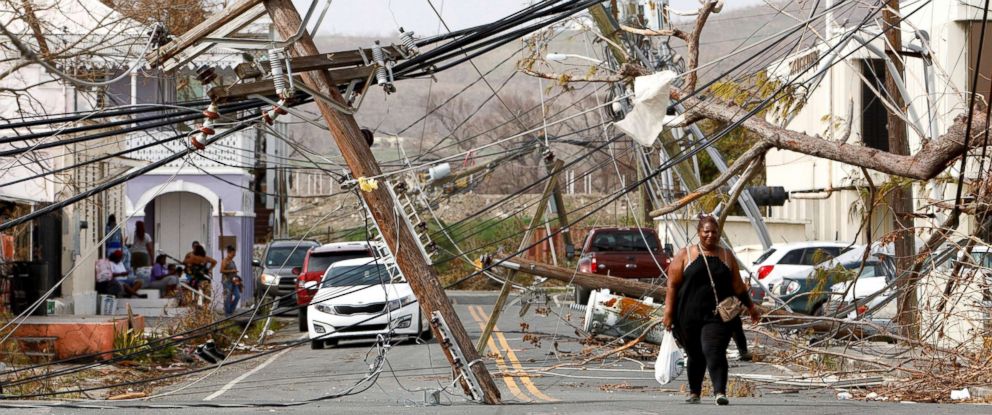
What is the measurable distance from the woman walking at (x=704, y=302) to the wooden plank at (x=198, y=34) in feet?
14.3

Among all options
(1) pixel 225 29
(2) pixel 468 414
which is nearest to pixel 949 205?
(2) pixel 468 414

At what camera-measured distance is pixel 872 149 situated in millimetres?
12469

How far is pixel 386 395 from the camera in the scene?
14539 mm

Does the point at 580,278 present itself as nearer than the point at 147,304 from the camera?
Yes

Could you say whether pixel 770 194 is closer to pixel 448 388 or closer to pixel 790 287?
pixel 790 287

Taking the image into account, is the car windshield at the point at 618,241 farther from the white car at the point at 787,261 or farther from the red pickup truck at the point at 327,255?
the red pickup truck at the point at 327,255

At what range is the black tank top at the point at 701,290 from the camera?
11.1m

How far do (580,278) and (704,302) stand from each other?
610cm

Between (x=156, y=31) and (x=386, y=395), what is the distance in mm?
4673

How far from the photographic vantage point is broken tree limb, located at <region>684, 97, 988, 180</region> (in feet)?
39.5

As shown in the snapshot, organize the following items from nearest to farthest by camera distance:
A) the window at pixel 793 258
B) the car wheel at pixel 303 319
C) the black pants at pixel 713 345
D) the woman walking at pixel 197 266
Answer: the black pants at pixel 713 345 → the window at pixel 793 258 → the car wheel at pixel 303 319 → the woman walking at pixel 197 266

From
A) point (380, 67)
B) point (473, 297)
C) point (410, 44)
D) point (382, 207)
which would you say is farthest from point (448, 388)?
point (473, 297)

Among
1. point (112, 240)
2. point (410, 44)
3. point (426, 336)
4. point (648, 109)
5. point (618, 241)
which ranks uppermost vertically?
point (410, 44)

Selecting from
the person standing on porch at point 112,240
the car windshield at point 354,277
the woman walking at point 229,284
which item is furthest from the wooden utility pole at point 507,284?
the person standing on porch at point 112,240
